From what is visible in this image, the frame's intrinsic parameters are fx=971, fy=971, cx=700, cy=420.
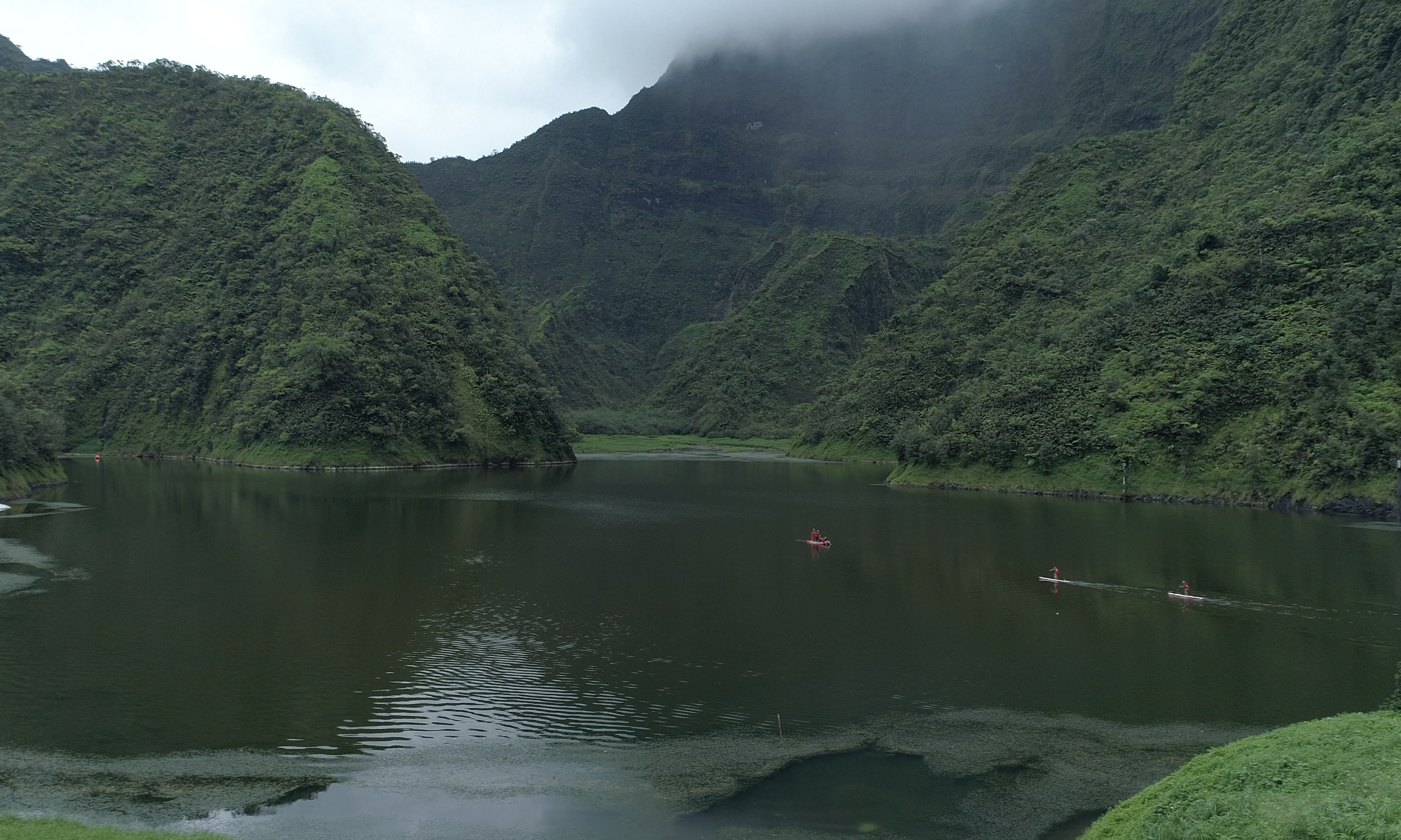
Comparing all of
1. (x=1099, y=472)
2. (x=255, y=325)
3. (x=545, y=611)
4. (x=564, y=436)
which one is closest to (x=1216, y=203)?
(x=1099, y=472)

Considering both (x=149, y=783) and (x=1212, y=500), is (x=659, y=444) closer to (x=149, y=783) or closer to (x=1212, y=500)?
(x=1212, y=500)

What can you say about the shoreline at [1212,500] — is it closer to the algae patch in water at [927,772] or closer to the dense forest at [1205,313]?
the dense forest at [1205,313]

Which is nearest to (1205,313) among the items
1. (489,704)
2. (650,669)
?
(650,669)

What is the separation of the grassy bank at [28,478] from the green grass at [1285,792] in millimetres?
74241

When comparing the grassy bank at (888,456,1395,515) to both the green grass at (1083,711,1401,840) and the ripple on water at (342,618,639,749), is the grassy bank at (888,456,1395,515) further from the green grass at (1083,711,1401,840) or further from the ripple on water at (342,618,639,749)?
the ripple on water at (342,618,639,749)

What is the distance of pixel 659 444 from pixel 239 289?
3040 inches

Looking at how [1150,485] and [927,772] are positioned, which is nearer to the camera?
[927,772]

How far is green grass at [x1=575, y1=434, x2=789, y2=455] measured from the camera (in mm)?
166413

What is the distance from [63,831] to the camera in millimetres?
14742

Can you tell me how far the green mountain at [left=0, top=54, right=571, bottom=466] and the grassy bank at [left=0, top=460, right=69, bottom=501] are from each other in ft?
95.8

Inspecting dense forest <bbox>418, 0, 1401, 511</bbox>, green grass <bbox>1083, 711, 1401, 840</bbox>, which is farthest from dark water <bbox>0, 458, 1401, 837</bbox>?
dense forest <bbox>418, 0, 1401, 511</bbox>

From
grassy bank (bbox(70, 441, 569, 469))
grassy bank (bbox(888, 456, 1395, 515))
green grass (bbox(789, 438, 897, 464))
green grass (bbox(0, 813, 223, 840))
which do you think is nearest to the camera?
green grass (bbox(0, 813, 223, 840))

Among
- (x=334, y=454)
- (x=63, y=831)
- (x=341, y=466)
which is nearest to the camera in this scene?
(x=63, y=831)

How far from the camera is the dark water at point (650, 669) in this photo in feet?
60.8
